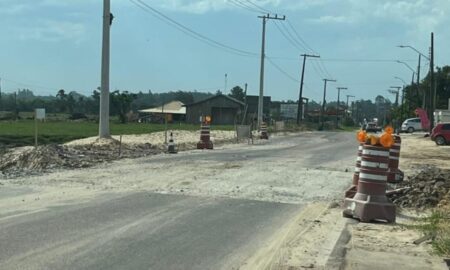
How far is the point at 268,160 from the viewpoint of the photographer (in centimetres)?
2345

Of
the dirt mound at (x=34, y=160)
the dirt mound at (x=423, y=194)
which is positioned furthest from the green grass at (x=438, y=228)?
the dirt mound at (x=34, y=160)

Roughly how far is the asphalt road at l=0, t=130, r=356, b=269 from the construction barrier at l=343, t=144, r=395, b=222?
1285 mm

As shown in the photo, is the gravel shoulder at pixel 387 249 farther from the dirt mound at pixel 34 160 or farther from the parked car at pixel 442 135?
the parked car at pixel 442 135

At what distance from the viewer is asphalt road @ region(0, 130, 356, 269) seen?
25.4ft

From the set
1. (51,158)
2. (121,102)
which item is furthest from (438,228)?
(121,102)

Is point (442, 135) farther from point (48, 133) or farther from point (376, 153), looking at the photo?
point (376, 153)

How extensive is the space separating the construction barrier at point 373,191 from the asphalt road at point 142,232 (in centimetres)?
129

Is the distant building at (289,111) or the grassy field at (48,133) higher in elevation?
the distant building at (289,111)

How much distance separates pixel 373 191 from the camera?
11.1m


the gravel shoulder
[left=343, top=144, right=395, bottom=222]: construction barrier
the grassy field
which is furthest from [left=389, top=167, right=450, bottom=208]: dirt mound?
the grassy field

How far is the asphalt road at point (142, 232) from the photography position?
25.4 ft

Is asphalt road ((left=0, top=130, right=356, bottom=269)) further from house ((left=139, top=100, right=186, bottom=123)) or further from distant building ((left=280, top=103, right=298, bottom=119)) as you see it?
house ((left=139, top=100, right=186, bottom=123))

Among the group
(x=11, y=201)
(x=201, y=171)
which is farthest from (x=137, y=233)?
(x=201, y=171)

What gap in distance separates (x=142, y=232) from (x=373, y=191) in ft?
13.5
